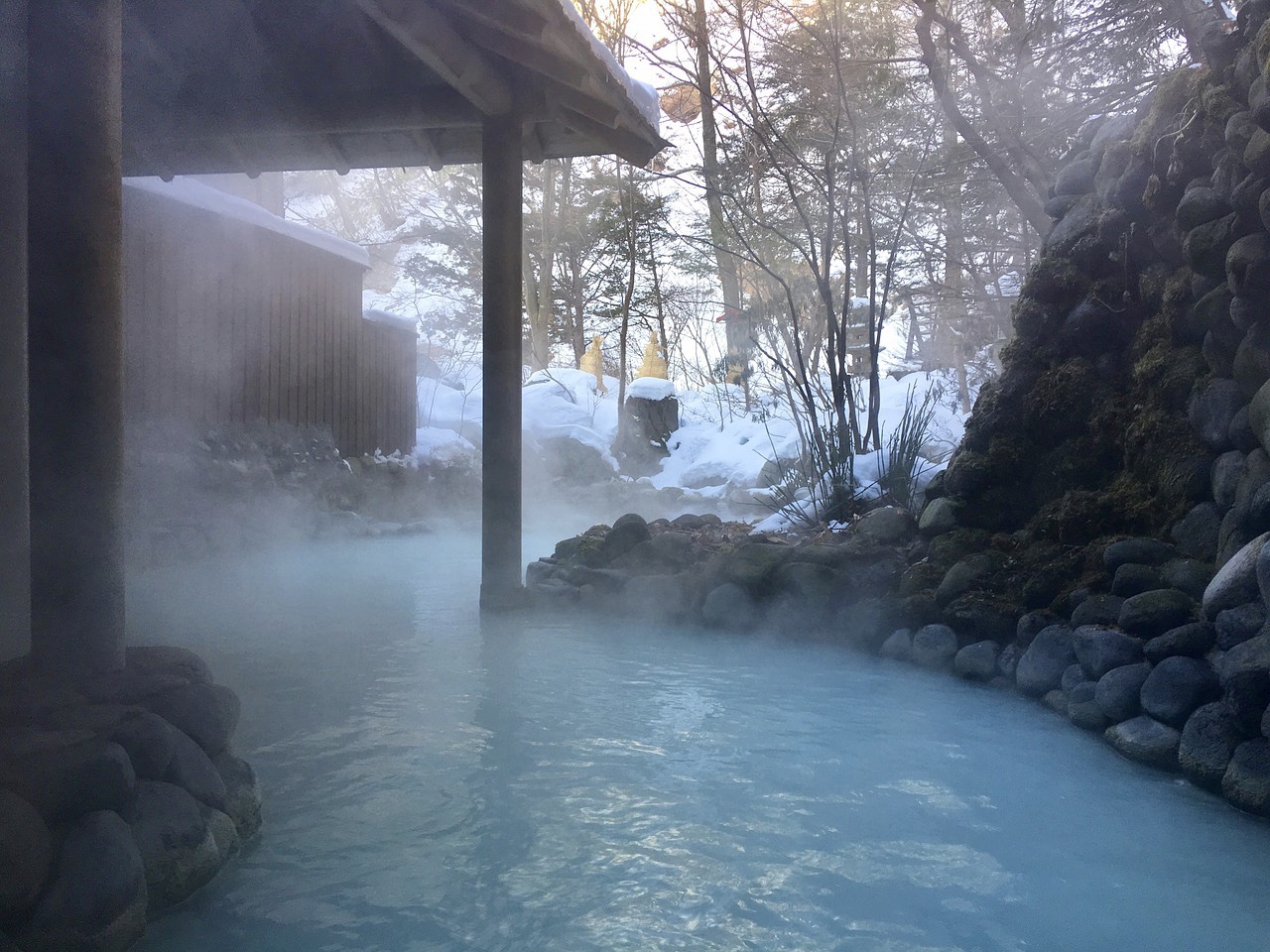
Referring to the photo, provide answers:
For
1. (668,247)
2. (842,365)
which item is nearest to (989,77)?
(842,365)

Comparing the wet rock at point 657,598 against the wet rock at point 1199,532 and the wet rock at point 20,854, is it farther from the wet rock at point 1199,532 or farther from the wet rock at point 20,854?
the wet rock at point 20,854

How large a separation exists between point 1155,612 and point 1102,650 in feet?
0.67

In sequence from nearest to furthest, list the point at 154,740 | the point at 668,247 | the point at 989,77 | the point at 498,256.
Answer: the point at 154,740, the point at 498,256, the point at 989,77, the point at 668,247

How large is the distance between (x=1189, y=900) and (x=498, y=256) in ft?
12.2

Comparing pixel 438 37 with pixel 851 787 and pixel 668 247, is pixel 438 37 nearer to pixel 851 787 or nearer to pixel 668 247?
pixel 851 787

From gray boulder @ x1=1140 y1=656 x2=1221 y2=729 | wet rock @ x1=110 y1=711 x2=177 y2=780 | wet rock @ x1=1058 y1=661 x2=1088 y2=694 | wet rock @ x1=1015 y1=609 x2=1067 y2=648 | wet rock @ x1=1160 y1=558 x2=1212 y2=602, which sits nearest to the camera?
wet rock @ x1=110 y1=711 x2=177 y2=780

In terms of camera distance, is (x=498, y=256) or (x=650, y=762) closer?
(x=650, y=762)

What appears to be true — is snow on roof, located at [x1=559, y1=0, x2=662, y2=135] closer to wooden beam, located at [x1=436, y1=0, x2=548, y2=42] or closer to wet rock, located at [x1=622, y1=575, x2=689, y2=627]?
wooden beam, located at [x1=436, y1=0, x2=548, y2=42]

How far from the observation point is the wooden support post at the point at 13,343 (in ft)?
9.12

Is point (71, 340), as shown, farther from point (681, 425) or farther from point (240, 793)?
point (681, 425)

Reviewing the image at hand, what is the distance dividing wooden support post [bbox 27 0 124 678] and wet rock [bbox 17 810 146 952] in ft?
2.04

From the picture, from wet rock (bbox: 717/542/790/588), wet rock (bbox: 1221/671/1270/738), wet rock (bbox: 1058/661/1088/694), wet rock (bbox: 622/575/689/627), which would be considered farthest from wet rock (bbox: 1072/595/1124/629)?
wet rock (bbox: 622/575/689/627)

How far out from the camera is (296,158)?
16.3 feet

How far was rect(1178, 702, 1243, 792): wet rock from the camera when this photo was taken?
95.5 inches
